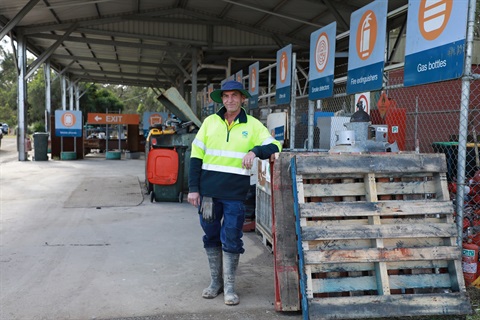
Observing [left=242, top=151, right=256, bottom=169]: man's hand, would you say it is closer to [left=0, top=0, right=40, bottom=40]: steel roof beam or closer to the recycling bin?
[left=0, top=0, right=40, bottom=40]: steel roof beam

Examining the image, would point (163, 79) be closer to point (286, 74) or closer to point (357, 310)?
point (286, 74)

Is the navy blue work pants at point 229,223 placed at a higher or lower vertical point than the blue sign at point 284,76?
lower

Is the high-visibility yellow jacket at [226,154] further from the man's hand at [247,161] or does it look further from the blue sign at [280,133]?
the blue sign at [280,133]

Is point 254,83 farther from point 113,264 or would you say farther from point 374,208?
point 374,208

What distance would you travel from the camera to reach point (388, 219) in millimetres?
3424

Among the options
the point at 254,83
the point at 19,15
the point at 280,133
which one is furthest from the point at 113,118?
the point at 280,133

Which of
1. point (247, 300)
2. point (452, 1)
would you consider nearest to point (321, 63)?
point (452, 1)

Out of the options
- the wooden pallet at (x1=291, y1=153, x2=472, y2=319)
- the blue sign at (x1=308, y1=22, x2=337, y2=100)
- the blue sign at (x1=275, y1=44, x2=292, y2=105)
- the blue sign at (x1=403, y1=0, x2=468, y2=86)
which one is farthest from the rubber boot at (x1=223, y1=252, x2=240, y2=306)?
the blue sign at (x1=275, y1=44, x2=292, y2=105)

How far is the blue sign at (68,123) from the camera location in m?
18.3

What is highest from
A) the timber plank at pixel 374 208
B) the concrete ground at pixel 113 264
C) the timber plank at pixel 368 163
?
the timber plank at pixel 368 163

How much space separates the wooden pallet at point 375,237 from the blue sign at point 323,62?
2.52 metres

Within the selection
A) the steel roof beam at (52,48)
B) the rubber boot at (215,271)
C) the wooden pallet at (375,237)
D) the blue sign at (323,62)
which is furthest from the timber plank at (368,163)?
the steel roof beam at (52,48)

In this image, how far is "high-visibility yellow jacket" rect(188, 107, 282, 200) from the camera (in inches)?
142

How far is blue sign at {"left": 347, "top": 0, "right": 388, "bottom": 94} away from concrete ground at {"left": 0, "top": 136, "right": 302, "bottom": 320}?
7.61ft
